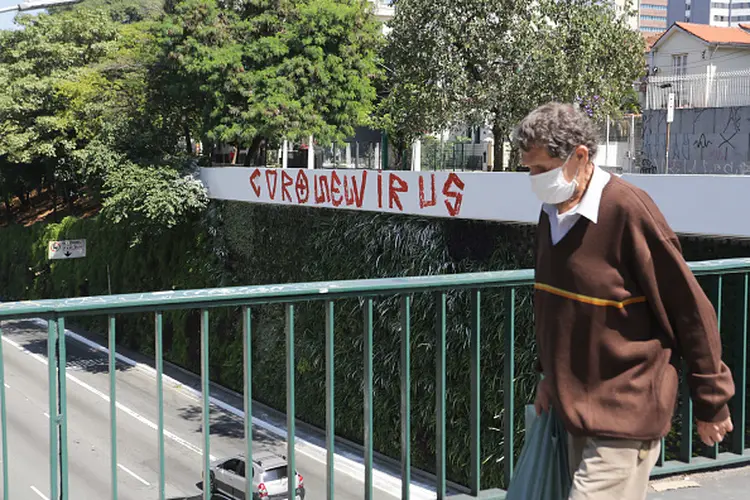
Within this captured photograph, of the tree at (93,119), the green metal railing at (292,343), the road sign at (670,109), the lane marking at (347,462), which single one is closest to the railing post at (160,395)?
the green metal railing at (292,343)

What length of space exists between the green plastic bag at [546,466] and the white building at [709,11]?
13712 centimetres

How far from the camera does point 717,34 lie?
96.7ft

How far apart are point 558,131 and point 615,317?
19.7 inches

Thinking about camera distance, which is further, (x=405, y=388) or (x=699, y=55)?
(x=699, y=55)

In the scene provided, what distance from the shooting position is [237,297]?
109 inches

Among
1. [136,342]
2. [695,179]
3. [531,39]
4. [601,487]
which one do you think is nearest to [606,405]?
[601,487]

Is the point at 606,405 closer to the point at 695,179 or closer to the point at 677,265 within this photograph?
the point at 677,265

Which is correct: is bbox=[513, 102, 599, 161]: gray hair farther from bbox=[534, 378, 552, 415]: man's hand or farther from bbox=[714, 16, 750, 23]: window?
bbox=[714, 16, 750, 23]: window

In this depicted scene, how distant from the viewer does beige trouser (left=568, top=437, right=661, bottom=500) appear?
87.9 inches

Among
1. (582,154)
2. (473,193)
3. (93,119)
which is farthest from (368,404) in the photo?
(93,119)

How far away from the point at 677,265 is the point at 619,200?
0.72ft

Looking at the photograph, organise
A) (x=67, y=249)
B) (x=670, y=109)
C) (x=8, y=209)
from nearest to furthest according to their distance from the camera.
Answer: (x=670, y=109), (x=67, y=249), (x=8, y=209)

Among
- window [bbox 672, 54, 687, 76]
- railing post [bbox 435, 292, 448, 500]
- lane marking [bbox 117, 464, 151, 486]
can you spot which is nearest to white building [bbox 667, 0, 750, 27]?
window [bbox 672, 54, 687, 76]

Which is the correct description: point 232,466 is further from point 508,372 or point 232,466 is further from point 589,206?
point 589,206
